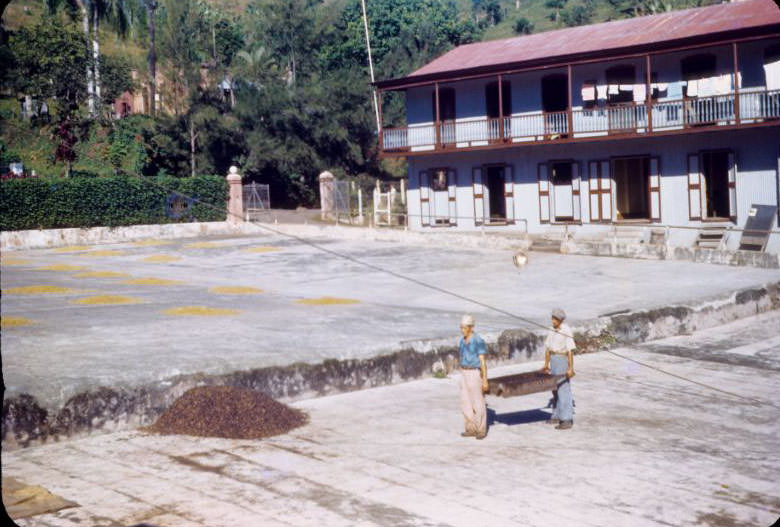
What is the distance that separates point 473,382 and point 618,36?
27.9m

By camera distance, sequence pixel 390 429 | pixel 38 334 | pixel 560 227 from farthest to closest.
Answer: pixel 560 227 → pixel 38 334 → pixel 390 429

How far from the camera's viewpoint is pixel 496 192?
37844 mm

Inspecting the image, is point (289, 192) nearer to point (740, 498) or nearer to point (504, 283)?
point (504, 283)

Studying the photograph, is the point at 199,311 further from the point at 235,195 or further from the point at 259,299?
the point at 235,195

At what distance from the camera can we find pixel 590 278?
84.9 feet

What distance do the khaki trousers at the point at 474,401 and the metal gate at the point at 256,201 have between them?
3281 cm

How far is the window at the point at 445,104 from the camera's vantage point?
38.7 m

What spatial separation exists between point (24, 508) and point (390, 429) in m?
4.68

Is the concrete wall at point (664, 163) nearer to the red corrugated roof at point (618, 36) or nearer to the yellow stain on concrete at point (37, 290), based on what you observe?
the red corrugated roof at point (618, 36)

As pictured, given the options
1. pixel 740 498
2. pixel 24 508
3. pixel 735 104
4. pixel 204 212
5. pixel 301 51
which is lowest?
pixel 740 498

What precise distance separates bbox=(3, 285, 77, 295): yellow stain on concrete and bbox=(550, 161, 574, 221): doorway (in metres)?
20.1

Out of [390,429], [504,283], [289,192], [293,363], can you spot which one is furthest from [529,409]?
[289,192]

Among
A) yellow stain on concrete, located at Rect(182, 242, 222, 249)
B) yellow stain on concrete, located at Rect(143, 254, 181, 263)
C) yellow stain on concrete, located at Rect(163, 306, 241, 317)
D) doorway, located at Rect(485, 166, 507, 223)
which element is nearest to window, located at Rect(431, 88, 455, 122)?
doorway, located at Rect(485, 166, 507, 223)

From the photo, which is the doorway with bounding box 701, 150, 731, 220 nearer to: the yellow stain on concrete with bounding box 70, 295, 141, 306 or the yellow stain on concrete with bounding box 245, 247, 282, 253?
the yellow stain on concrete with bounding box 245, 247, 282, 253
